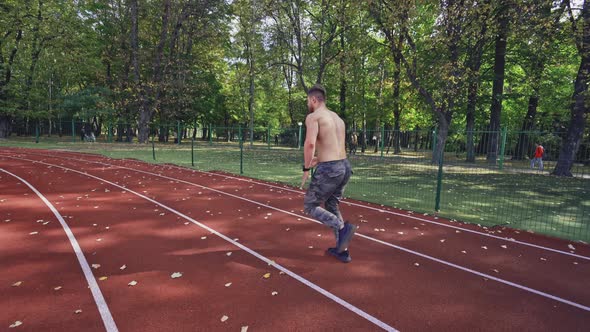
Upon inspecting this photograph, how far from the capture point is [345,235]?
4500 mm

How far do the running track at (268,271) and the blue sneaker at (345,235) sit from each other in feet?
0.87

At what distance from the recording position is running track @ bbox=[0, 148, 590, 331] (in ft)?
10.7

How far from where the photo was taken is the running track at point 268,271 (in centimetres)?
326

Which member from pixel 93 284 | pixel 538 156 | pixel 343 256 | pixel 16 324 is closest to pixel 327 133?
pixel 343 256

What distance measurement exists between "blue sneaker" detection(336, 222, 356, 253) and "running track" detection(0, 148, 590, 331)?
26 centimetres

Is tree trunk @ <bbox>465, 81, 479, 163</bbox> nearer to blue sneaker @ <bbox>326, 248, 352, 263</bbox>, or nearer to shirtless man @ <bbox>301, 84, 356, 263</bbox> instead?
blue sneaker @ <bbox>326, 248, 352, 263</bbox>

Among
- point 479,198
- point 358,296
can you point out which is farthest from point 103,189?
point 479,198

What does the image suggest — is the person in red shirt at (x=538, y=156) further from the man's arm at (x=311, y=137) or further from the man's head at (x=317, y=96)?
the man's arm at (x=311, y=137)

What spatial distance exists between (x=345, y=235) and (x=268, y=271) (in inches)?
44.3

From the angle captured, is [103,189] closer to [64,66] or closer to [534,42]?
[534,42]

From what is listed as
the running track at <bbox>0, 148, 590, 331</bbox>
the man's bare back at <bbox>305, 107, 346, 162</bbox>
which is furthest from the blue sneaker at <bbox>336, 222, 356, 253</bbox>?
the man's bare back at <bbox>305, 107, 346, 162</bbox>

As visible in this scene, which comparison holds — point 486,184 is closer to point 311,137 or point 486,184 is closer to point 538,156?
point 538,156

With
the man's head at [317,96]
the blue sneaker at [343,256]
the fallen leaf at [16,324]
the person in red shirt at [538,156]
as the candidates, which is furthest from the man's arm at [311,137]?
the person in red shirt at [538,156]

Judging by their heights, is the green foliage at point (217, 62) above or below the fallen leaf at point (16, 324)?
above
